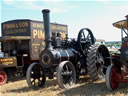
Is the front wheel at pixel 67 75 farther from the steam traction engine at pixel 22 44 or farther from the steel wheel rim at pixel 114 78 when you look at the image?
the steam traction engine at pixel 22 44

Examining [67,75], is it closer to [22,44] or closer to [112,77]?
[112,77]

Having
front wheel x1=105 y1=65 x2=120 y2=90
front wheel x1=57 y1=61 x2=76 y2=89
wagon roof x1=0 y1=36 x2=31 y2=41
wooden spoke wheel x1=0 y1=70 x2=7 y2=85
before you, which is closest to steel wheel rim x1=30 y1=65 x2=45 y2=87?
front wheel x1=57 y1=61 x2=76 y2=89

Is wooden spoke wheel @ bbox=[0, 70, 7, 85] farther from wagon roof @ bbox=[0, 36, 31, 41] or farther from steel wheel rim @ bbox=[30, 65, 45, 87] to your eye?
steel wheel rim @ bbox=[30, 65, 45, 87]

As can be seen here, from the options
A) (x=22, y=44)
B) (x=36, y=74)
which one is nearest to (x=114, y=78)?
(x=36, y=74)

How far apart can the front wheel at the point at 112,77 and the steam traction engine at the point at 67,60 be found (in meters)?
0.93

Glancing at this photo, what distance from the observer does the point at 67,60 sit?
6418mm

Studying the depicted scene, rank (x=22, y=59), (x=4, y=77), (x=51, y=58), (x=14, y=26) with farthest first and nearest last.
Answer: (x=14, y=26) < (x=22, y=59) < (x=4, y=77) < (x=51, y=58)

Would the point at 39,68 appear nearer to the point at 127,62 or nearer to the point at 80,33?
the point at 80,33

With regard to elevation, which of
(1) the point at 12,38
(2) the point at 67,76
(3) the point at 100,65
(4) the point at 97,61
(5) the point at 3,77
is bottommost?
(5) the point at 3,77

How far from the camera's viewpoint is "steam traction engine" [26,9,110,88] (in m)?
6.01

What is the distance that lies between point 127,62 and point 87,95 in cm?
139

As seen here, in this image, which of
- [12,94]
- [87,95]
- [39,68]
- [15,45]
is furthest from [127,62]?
[15,45]

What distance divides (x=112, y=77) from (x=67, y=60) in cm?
166

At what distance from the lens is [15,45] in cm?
915
